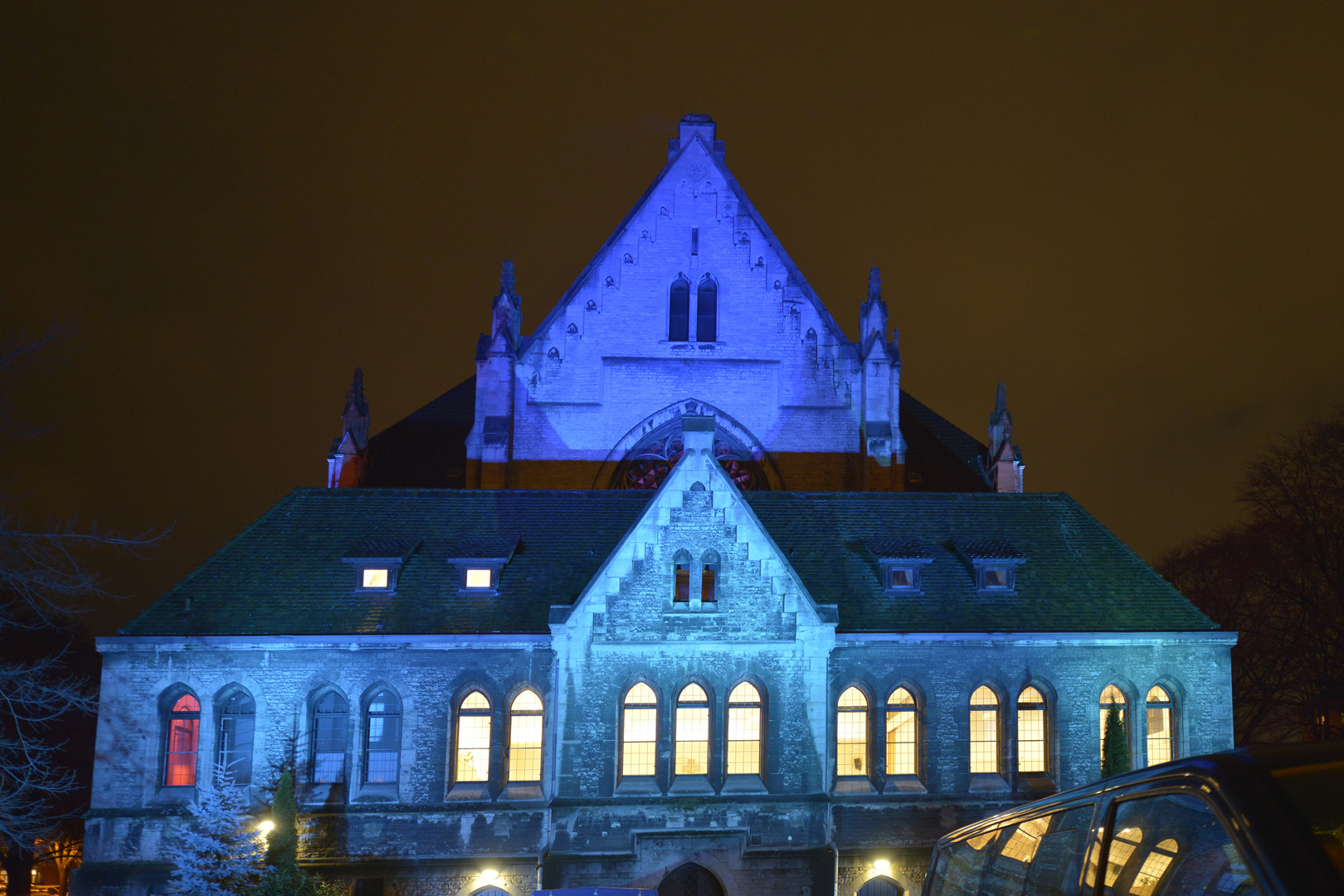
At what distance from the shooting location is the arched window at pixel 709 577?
2234cm

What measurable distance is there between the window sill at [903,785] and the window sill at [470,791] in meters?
→ 8.54

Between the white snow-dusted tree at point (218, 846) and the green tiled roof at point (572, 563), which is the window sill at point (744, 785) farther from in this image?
the white snow-dusted tree at point (218, 846)

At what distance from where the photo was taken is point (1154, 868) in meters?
4.13

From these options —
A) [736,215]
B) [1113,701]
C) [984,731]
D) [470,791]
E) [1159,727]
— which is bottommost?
[470,791]

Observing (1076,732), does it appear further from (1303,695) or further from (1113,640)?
(1303,695)

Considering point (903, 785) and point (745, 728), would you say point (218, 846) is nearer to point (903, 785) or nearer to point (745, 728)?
point (745, 728)

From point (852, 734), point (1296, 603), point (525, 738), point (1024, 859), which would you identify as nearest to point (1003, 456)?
point (1296, 603)

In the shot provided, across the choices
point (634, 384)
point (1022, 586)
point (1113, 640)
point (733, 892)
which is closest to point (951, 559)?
point (1022, 586)

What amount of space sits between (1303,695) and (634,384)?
26.9 meters

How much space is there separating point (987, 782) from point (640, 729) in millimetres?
7772

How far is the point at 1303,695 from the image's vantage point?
38156mm

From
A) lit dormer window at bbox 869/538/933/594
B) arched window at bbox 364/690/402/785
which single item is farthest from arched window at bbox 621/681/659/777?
lit dormer window at bbox 869/538/933/594

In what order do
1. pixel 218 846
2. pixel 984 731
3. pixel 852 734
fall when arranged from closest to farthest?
pixel 218 846 < pixel 852 734 < pixel 984 731

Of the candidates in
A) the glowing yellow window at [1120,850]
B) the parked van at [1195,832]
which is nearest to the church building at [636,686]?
the parked van at [1195,832]
